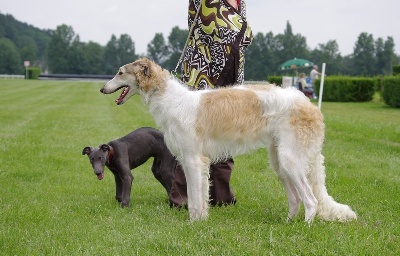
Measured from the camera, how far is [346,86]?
2911 centimetres

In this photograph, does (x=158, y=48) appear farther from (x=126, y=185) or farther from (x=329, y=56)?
(x=126, y=185)

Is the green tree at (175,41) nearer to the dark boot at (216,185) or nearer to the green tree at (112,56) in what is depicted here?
the green tree at (112,56)

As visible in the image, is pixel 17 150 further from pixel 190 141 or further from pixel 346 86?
pixel 346 86

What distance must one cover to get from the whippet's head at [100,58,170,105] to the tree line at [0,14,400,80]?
35690 millimetres

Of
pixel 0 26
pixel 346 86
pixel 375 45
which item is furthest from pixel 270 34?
pixel 0 26

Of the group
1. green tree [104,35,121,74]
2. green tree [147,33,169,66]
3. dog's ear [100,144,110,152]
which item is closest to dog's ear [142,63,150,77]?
dog's ear [100,144,110,152]

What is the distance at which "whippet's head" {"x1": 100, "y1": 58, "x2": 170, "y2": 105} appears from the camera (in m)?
5.38

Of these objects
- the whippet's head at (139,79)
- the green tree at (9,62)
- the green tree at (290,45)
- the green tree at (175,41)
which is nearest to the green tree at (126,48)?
the green tree at (175,41)

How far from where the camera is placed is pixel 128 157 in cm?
633

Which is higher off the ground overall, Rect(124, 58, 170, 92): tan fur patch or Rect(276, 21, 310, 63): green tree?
Rect(276, 21, 310, 63): green tree

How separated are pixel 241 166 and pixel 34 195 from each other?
351 cm

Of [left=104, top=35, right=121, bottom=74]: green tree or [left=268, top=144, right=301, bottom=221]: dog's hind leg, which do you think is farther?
[left=104, top=35, right=121, bottom=74]: green tree

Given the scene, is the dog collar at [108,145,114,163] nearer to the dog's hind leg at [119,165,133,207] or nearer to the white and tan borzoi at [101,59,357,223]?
the dog's hind leg at [119,165,133,207]

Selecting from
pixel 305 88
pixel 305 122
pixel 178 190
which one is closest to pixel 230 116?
pixel 305 122
